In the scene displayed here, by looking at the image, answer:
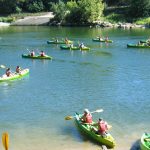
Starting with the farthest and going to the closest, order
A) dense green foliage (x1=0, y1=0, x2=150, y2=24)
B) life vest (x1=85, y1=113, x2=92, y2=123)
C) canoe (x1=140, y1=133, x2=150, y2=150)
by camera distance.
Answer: dense green foliage (x1=0, y1=0, x2=150, y2=24)
life vest (x1=85, y1=113, x2=92, y2=123)
canoe (x1=140, y1=133, x2=150, y2=150)

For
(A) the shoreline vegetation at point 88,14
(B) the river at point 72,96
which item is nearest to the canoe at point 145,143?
(B) the river at point 72,96

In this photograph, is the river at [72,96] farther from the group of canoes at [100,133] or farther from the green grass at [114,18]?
A: the green grass at [114,18]

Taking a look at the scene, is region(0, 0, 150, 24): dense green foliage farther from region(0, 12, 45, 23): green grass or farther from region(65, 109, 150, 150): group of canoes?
region(65, 109, 150, 150): group of canoes

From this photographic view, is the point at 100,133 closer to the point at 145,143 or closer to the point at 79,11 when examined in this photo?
the point at 145,143

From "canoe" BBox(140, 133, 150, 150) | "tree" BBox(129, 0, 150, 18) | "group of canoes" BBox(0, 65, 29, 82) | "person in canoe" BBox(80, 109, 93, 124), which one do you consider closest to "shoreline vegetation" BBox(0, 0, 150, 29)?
"tree" BBox(129, 0, 150, 18)

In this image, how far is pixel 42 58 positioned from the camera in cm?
5475

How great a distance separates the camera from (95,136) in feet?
85.5

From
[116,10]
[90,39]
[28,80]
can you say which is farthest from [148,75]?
[116,10]

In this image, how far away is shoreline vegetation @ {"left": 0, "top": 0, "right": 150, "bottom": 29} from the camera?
10444cm

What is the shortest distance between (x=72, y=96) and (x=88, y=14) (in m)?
71.0

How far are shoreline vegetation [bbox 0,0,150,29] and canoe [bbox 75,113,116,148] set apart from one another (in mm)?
75332

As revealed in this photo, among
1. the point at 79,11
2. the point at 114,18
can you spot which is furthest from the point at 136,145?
the point at 79,11

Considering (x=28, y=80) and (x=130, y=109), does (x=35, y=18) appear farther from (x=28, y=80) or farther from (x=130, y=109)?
(x=130, y=109)

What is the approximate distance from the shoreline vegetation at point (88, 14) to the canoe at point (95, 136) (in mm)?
75332
